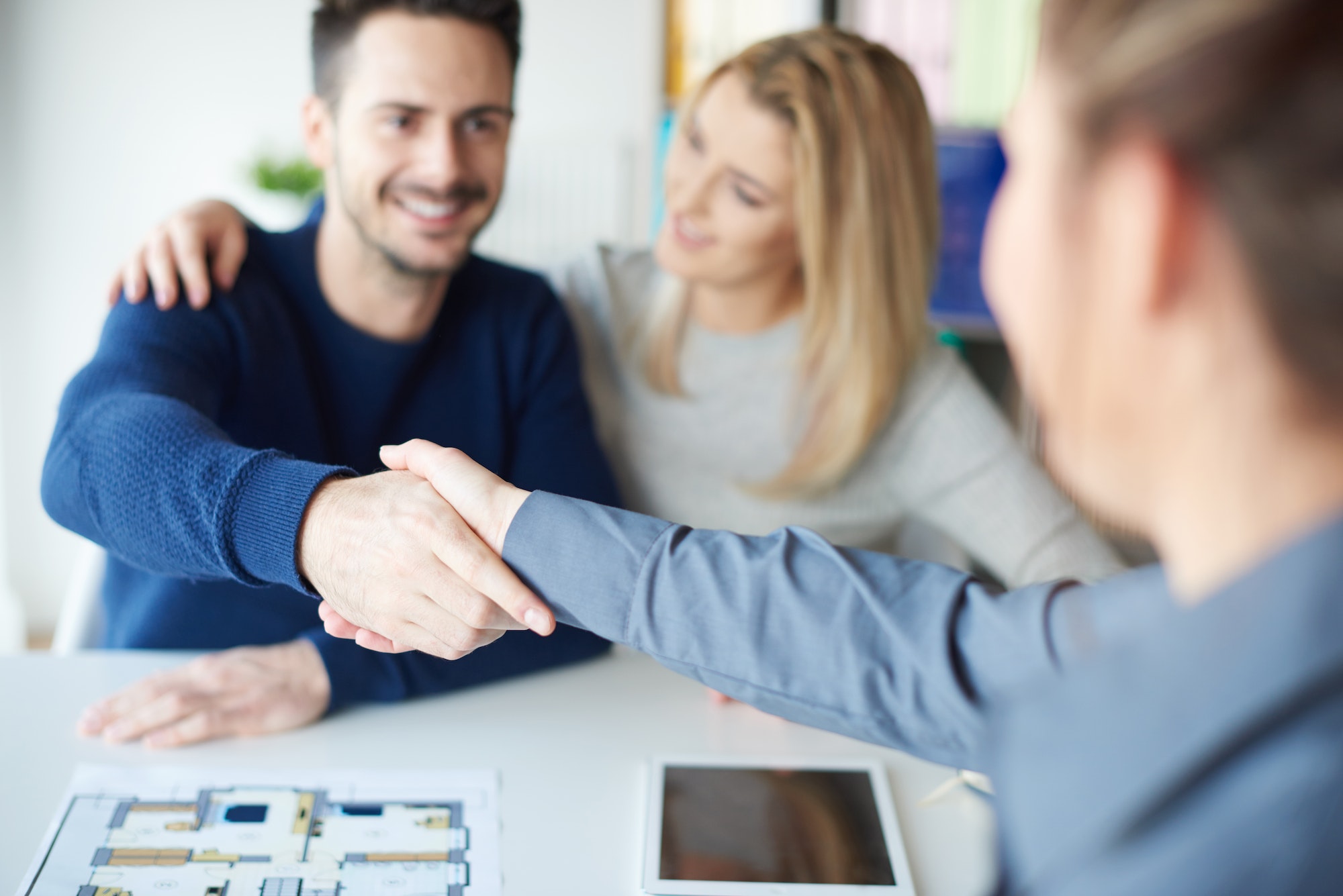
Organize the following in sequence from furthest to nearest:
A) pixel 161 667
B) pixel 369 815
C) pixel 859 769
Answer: pixel 161 667 < pixel 859 769 < pixel 369 815

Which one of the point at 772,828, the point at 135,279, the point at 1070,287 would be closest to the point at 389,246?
the point at 135,279

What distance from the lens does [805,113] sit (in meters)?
1.33

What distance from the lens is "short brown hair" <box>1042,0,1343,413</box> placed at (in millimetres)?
365

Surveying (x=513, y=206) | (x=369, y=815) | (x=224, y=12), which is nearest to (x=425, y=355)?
(x=369, y=815)

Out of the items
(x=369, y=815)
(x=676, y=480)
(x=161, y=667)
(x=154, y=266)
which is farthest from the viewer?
(x=676, y=480)

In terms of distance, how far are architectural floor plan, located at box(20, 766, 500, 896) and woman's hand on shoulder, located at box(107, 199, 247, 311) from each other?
49cm

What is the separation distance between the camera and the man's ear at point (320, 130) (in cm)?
134

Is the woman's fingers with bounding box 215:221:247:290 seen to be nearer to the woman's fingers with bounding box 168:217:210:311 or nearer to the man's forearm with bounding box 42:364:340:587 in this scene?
the woman's fingers with bounding box 168:217:210:311

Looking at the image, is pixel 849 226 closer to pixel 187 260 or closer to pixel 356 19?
pixel 356 19

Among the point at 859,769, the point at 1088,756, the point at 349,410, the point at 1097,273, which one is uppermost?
the point at 1097,273

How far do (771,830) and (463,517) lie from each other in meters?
0.33

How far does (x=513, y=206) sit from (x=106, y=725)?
2.14 meters

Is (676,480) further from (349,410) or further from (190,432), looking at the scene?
(190,432)

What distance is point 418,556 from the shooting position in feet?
2.64
